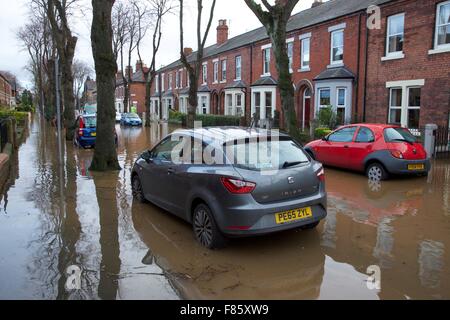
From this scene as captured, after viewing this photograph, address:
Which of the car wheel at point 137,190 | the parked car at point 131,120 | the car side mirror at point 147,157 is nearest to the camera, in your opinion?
the car side mirror at point 147,157

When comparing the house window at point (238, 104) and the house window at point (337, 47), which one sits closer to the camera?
the house window at point (337, 47)

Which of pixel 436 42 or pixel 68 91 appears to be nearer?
pixel 436 42

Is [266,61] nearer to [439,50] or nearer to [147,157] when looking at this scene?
[439,50]

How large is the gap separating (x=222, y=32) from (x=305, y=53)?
17.7 metres

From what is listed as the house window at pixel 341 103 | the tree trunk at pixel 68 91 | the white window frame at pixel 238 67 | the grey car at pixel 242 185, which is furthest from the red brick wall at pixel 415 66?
the tree trunk at pixel 68 91

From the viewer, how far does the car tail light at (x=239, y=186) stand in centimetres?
497

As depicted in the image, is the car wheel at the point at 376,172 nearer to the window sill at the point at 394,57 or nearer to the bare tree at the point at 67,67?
the window sill at the point at 394,57

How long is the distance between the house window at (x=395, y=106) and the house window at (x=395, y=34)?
5.44 feet

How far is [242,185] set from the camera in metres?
4.98

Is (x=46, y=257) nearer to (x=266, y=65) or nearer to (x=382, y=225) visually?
(x=382, y=225)

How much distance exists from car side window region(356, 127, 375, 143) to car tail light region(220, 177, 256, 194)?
6164 millimetres

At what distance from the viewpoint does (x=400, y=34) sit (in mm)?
17141

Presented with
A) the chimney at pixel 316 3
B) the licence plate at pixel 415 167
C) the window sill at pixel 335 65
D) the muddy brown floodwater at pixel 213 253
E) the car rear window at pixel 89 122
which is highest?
the chimney at pixel 316 3

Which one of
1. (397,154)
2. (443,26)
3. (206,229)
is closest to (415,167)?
(397,154)
